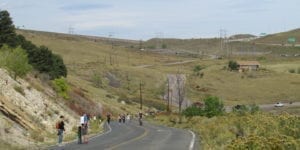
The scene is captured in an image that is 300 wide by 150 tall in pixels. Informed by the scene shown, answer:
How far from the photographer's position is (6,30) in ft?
272

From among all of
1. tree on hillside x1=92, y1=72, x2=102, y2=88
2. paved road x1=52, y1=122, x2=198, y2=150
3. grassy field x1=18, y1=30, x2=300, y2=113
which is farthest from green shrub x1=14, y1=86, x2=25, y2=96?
tree on hillside x1=92, y1=72, x2=102, y2=88

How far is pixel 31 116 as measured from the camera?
43250mm

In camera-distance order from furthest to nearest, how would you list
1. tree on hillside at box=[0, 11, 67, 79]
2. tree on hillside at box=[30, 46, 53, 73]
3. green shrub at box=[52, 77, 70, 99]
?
tree on hillside at box=[30, 46, 53, 73]
tree on hillside at box=[0, 11, 67, 79]
green shrub at box=[52, 77, 70, 99]

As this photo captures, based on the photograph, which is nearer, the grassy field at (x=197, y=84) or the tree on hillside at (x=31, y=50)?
the tree on hillside at (x=31, y=50)

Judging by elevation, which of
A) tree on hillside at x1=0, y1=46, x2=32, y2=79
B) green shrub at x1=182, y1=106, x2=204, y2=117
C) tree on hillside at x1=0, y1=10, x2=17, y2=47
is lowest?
green shrub at x1=182, y1=106, x2=204, y2=117

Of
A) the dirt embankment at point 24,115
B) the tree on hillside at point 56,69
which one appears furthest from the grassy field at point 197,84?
the dirt embankment at point 24,115

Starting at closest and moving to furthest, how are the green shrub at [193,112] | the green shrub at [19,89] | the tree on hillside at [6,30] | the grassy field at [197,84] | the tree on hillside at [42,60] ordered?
1. the green shrub at [19,89]
2. the tree on hillside at [6,30]
3. the tree on hillside at [42,60]
4. the green shrub at [193,112]
5. the grassy field at [197,84]

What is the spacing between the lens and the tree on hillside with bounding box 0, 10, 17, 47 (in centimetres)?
8231

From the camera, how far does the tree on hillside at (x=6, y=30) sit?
8231 cm

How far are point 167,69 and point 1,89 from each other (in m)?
150

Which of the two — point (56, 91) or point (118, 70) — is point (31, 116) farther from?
point (118, 70)

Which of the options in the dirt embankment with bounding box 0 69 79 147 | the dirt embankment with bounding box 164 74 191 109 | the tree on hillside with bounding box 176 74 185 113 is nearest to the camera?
the dirt embankment with bounding box 0 69 79 147

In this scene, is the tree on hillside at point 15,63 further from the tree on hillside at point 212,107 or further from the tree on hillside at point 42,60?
the tree on hillside at point 212,107

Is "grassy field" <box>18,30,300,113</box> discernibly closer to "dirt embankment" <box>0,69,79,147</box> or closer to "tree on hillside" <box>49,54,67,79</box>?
"tree on hillside" <box>49,54,67,79</box>
